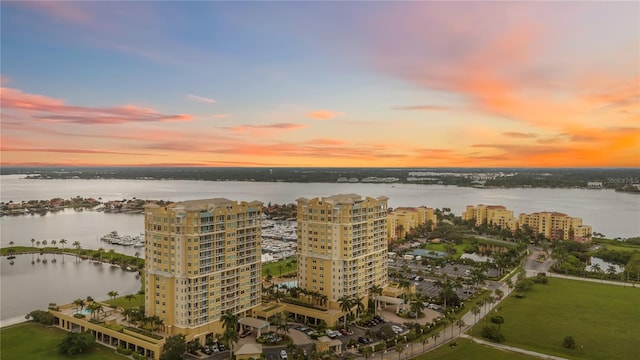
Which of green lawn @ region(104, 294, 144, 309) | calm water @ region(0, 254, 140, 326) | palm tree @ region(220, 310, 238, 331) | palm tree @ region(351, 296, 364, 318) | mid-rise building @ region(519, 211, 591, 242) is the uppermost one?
mid-rise building @ region(519, 211, 591, 242)

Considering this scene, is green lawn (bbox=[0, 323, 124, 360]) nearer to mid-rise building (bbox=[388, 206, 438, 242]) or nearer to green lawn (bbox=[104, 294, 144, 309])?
green lawn (bbox=[104, 294, 144, 309])

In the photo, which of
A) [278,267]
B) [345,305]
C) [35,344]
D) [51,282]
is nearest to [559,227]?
[278,267]

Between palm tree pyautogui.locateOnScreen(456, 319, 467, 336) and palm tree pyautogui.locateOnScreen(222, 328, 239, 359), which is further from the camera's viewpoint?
palm tree pyautogui.locateOnScreen(456, 319, 467, 336)

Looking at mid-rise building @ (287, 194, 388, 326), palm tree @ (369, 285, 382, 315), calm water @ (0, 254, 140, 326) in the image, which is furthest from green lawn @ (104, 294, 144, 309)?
palm tree @ (369, 285, 382, 315)

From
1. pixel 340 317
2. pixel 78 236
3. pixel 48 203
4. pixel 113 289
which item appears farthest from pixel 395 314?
pixel 48 203

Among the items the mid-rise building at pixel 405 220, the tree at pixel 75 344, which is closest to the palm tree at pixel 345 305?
the tree at pixel 75 344
